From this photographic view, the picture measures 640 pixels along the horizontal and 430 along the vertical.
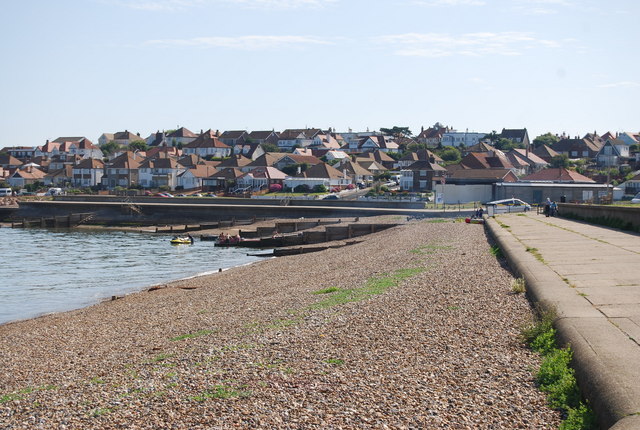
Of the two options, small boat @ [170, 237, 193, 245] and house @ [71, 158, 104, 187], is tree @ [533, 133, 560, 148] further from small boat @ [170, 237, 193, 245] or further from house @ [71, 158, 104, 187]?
small boat @ [170, 237, 193, 245]

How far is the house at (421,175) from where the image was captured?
103875 millimetres

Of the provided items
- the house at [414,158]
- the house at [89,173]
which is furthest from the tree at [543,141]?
the house at [89,173]

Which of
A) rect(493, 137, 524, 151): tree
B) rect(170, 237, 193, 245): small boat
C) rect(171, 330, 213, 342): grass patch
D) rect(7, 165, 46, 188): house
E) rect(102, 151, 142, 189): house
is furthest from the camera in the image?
rect(493, 137, 524, 151): tree

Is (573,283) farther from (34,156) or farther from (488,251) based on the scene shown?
(34,156)

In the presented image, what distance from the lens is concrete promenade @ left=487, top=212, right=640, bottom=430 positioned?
7.92m

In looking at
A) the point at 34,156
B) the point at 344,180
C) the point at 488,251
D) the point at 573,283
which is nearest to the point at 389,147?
the point at 344,180

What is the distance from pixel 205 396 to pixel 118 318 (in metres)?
11.8

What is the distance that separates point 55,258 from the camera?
46.6 meters

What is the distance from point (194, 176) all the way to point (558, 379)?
358 feet

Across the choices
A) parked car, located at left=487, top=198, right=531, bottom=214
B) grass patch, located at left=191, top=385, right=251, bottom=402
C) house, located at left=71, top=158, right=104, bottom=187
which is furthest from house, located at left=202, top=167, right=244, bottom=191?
grass patch, located at left=191, top=385, right=251, bottom=402

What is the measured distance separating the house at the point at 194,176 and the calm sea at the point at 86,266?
48999 mm

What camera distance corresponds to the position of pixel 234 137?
174 meters

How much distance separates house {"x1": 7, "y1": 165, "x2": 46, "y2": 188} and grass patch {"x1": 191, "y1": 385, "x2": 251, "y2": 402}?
135846mm

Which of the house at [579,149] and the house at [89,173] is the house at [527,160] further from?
the house at [89,173]
